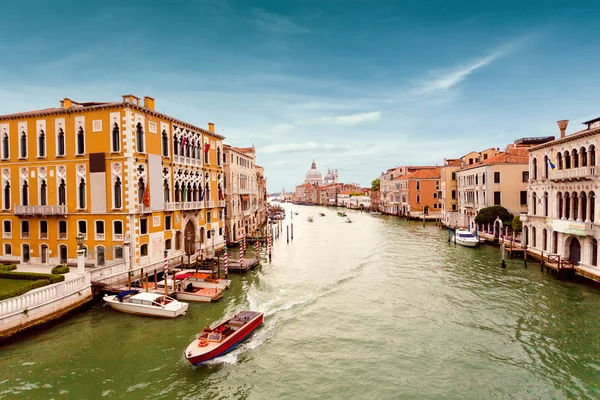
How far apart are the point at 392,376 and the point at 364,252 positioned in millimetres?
25070

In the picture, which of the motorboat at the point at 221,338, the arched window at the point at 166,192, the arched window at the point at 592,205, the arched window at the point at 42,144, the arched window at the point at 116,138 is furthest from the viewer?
the arched window at the point at 166,192

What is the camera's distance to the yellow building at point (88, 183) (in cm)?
2381

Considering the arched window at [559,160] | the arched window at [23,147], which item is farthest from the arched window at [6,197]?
the arched window at [559,160]

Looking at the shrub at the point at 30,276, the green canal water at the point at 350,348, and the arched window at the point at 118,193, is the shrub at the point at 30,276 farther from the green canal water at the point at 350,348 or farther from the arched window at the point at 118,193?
the arched window at the point at 118,193

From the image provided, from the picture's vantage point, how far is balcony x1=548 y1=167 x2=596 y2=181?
75.7 feet

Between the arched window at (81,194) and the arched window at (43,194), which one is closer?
the arched window at (81,194)

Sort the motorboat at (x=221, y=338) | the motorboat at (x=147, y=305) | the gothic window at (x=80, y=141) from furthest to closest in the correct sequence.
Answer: the gothic window at (x=80, y=141) < the motorboat at (x=147, y=305) < the motorboat at (x=221, y=338)

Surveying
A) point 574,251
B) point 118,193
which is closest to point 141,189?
point 118,193

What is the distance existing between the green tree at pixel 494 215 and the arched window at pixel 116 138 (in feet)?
121

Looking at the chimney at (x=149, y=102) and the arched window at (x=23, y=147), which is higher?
the chimney at (x=149, y=102)

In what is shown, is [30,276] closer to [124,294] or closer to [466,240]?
[124,294]

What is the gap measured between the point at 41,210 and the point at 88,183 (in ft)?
12.7

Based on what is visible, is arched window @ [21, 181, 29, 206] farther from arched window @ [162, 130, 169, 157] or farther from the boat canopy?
the boat canopy

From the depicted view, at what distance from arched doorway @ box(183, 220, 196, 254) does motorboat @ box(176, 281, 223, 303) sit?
26.1 ft
